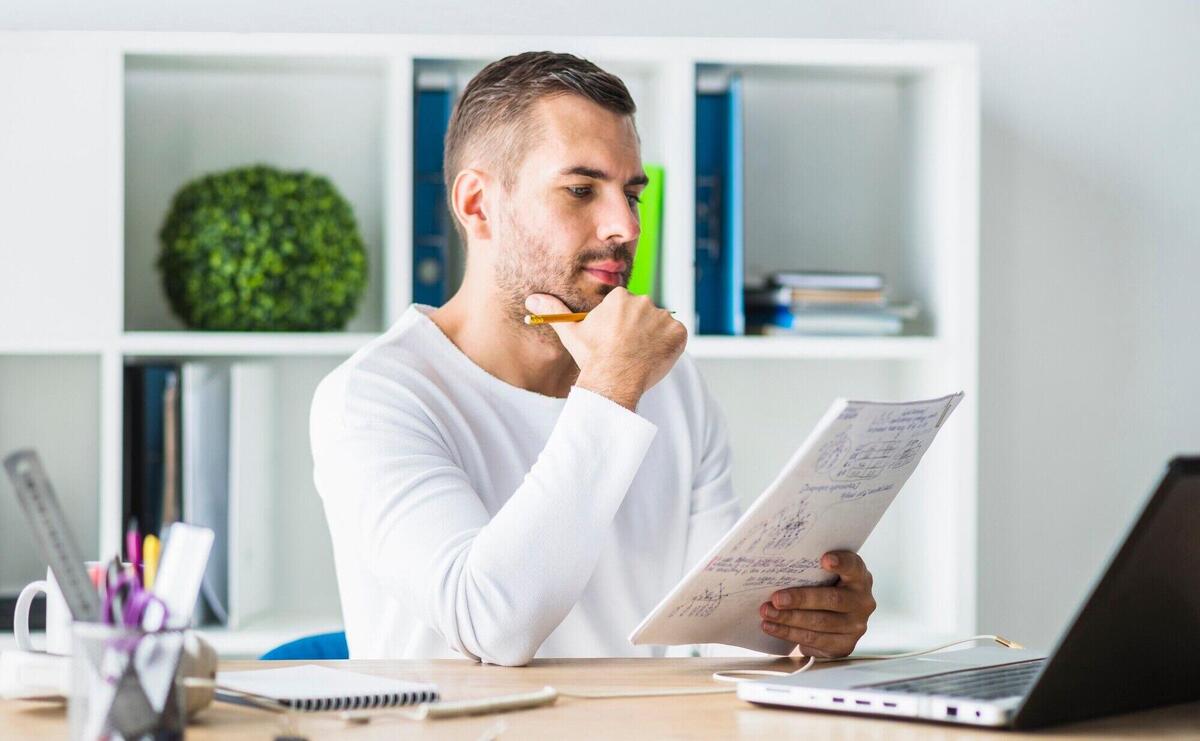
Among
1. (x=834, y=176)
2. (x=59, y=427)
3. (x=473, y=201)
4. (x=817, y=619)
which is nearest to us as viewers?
(x=817, y=619)

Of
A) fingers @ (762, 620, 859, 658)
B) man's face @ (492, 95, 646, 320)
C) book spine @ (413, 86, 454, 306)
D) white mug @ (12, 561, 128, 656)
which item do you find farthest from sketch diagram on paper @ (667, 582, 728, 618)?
book spine @ (413, 86, 454, 306)

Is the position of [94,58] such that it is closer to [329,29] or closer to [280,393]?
[329,29]

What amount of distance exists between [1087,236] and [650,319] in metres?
1.54

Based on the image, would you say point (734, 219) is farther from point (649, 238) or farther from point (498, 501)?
point (498, 501)

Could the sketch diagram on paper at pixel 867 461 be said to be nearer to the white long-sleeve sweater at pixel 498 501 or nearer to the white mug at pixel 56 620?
the white long-sleeve sweater at pixel 498 501

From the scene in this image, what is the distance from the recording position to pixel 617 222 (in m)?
1.66

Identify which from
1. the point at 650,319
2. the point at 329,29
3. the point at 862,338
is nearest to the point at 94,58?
the point at 329,29

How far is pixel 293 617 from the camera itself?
7.81 ft

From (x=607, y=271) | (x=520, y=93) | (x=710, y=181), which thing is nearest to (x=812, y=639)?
(x=607, y=271)

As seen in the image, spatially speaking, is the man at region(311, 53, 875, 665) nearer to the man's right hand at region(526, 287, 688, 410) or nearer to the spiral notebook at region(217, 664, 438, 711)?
the man's right hand at region(526, 287, 688, 410)

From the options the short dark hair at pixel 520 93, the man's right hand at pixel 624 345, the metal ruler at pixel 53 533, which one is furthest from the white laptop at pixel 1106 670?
the short dark hair at pixel 520 93

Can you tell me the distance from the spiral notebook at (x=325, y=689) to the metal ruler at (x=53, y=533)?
21 centimetres

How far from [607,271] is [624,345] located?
28 cm

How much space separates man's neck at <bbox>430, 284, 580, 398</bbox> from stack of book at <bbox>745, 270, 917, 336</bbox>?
699 millimetres
